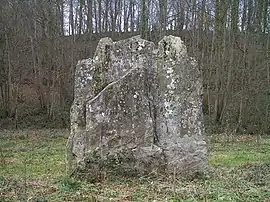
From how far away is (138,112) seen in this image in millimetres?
11766

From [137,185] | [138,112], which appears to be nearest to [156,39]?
[138,112]

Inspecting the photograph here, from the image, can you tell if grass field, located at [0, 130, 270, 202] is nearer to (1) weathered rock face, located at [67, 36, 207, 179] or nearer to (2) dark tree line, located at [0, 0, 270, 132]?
(1) weathered rock face, located at [67, 36, 207, 179]

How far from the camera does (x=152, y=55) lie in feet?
41.1

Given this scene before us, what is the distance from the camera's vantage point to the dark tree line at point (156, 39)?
31609 millimetres

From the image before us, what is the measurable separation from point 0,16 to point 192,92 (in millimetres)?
23100

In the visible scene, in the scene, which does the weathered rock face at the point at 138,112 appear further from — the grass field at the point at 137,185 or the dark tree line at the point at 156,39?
the dark tree line at the point at 156,39

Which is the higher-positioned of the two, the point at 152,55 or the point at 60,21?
the point at 60,21

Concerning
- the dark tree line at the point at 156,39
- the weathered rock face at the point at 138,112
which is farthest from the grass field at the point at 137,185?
the dark tree line at the point at 156,39

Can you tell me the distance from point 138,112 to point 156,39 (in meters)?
28.0

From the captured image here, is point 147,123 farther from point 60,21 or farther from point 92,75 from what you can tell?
point 60,21

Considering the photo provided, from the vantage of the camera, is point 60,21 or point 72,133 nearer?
point 72,133

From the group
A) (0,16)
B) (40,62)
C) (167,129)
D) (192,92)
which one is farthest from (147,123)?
(40,62)

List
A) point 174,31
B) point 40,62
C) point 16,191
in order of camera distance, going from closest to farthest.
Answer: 1. point 16,191
2. point 40,62
3. point 174,31

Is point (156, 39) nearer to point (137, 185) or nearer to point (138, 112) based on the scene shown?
point (138, 112)
